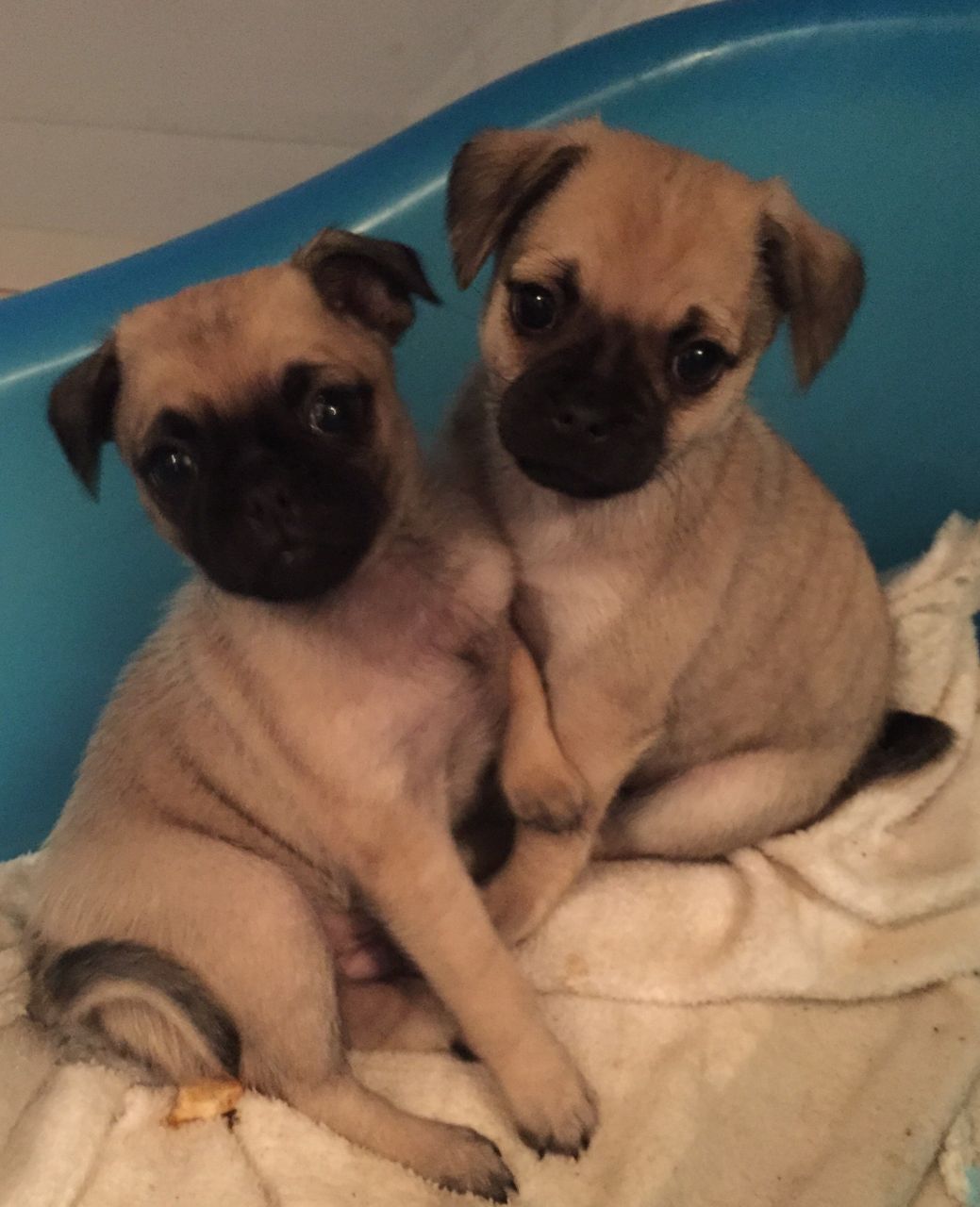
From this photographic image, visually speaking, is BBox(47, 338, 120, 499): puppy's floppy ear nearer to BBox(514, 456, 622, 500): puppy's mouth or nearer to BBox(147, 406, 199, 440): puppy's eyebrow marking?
BBox(147, 406, 199, 440): puppy's eyebrow marking

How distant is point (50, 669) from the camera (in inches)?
109

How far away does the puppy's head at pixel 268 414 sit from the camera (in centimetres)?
165

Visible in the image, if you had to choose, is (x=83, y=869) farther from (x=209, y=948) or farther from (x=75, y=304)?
(x=75, y=304)

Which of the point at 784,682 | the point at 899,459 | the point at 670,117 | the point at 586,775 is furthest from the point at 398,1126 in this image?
the point at 670,117

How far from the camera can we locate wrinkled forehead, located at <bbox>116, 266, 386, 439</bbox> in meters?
1.69

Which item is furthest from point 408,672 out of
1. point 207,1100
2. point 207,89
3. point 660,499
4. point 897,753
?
point 207,89

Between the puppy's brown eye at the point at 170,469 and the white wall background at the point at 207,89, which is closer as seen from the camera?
the puppy's brown eye at the point at 170,469

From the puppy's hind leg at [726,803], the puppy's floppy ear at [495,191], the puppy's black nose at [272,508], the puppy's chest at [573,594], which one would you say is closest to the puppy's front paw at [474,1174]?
the puppy's hind leg at [726,803]

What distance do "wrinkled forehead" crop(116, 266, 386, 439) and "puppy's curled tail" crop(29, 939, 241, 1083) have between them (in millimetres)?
912

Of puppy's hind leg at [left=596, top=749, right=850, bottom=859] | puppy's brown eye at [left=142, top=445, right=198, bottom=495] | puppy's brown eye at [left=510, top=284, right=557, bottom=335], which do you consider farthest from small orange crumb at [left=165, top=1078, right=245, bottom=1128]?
puppy's brown eye at [left=510, top=284, right=557, bottom=335]

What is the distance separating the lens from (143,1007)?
1.95 meters

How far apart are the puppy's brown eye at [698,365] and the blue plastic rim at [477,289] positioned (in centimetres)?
108

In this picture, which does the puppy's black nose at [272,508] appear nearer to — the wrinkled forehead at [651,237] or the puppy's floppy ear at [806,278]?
the wrinkled forehead at [651,237]

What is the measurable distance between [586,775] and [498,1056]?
532 millimetres
